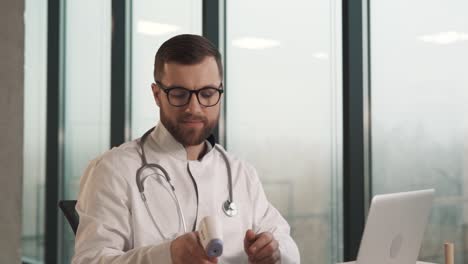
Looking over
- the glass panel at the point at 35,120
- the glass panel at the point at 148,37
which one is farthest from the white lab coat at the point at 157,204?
the glass panel at the point at 35,120

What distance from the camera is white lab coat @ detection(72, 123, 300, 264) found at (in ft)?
5.42

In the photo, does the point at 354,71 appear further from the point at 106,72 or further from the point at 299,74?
the point at 106,72

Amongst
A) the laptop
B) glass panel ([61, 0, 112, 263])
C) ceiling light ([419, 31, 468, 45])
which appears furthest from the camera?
glass panel ([61, 0, 112, 263])

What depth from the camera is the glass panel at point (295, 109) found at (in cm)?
306

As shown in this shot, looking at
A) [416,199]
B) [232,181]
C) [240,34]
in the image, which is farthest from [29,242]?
[416,199]

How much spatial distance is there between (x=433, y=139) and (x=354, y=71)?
47 cm

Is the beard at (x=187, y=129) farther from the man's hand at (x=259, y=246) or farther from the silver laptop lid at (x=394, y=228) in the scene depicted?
the silver laptop lid at (x=394, y=228)

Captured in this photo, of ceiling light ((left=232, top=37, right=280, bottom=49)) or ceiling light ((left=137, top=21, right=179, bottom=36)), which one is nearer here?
ceiling light ((left=232, top=37, right=280, bottom=49))

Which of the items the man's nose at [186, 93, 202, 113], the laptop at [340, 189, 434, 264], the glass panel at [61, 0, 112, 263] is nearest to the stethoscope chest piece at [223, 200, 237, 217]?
the man's nose at [186, 93, 202, 113]

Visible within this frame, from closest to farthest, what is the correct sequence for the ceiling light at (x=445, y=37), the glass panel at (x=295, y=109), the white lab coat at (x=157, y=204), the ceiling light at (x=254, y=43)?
1. the white lab coat at (x=157, y=204)
2. the ceiling light at (x=445, y=37)
3. the glass panel at (x=295, y=109)
4. the ceiling light at (x=254, y=43)

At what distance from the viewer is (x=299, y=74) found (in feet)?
10.4

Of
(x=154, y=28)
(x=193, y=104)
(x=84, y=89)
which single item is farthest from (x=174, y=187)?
(x=84, y=89)

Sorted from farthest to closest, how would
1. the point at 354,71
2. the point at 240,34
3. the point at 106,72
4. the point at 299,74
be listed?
the point at 106,72 < the point at 240,34 < the point at 299,74 < the point at 354,71

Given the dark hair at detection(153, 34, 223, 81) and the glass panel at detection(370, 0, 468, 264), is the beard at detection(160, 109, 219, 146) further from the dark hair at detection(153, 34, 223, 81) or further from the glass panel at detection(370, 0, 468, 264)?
the glass panel at detection(370, 0, 468, 264)
